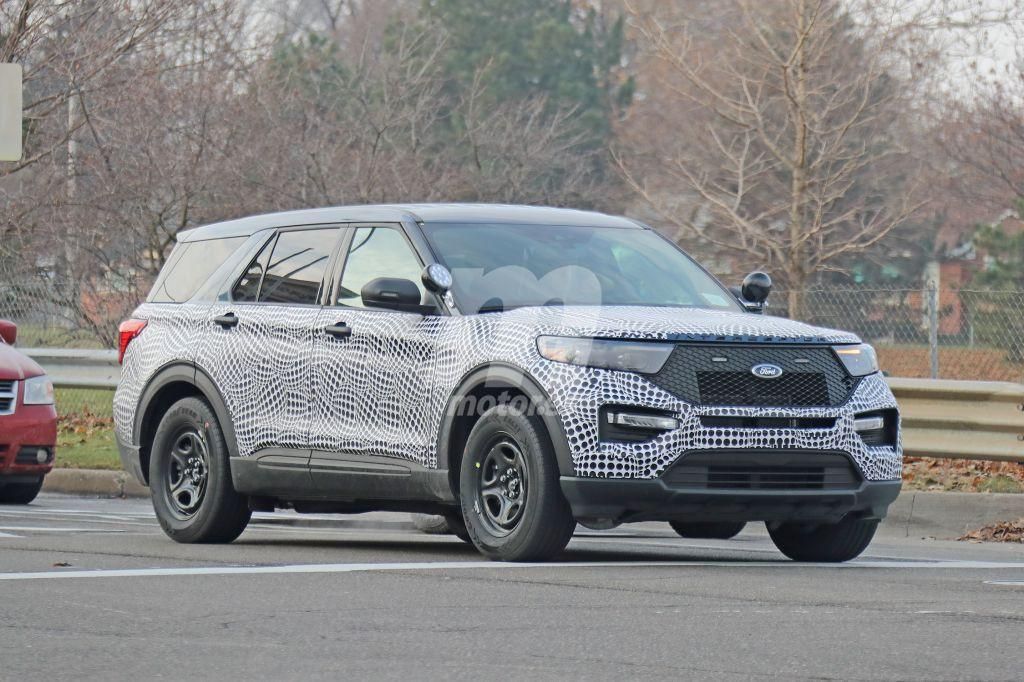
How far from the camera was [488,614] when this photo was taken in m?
6.95

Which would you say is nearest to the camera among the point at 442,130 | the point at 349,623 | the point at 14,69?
the point at 349,623

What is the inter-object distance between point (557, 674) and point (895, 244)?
4449cm

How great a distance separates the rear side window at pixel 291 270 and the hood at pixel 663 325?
4.84 ft

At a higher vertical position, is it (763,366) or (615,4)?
(615,4)

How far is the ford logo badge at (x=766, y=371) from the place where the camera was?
862 cm

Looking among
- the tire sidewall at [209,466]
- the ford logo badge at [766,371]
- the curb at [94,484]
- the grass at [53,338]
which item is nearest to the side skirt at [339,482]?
the tire sidewall at [209,466]

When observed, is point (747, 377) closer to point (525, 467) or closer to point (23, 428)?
point (525, 467)

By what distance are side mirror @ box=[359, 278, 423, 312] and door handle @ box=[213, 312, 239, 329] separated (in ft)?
4.18

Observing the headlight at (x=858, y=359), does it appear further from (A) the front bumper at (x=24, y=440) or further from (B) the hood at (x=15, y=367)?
(B) the hood at (x=15, y=367)

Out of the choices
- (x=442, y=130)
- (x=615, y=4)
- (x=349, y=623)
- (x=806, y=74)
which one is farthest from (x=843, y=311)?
(x=615, y=4)

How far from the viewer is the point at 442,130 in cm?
4347

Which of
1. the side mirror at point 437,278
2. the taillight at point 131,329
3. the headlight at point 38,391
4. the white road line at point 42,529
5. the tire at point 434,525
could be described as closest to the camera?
the side mirror at point 437,278

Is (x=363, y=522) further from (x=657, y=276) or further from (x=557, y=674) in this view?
(x=557, y=674)

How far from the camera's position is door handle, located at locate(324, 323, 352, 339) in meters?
9.66
